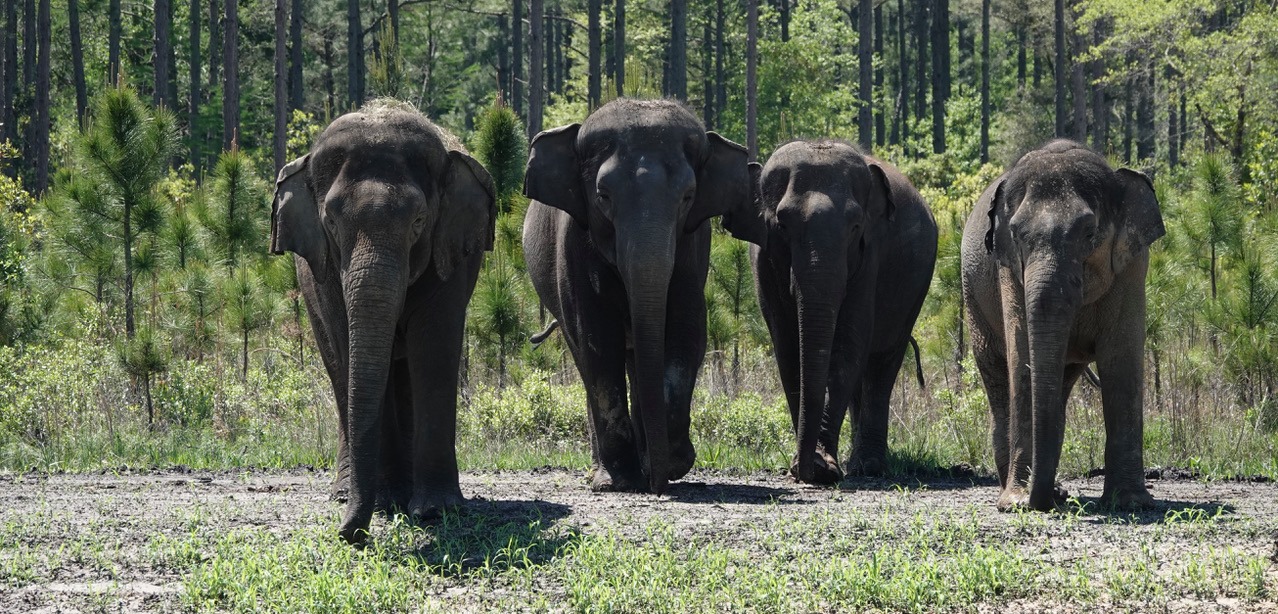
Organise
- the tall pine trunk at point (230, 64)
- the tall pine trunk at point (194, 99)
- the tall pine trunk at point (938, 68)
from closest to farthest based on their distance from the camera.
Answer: the tall pine trunk at point (230, 64) < the tall pine trunk at point (194, 99) < the tall pine trunk at point (938, 68)

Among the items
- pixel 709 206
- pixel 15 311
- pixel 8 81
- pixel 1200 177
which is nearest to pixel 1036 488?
pixel 709 206

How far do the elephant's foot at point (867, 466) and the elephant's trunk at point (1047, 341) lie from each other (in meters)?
3.39

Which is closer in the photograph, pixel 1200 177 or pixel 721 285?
pixel 1200 177

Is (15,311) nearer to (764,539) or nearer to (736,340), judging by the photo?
(736,340)

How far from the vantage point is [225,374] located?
58.3 feet

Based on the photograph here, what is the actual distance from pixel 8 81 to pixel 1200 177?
39600mm

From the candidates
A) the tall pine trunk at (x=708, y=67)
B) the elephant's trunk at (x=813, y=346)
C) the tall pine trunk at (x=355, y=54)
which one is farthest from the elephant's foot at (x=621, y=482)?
the tall pine trunk at (x=708, y=67)

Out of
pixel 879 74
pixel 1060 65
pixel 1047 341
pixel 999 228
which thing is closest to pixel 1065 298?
pixel 1047 341

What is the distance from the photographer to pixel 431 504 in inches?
368

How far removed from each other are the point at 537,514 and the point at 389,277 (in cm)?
224

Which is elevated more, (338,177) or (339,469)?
(338,177)

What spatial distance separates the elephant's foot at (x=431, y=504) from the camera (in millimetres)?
9289

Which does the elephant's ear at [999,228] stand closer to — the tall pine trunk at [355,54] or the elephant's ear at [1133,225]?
the elephant's ear at [1133,225]

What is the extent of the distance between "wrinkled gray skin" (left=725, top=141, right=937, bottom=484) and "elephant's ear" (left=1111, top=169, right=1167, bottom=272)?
2755 mm
